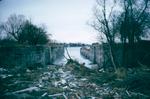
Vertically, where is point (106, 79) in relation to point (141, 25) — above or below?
below

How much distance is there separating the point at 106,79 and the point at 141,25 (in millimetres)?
12884

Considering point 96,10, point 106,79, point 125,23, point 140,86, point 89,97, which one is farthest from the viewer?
point 96,10

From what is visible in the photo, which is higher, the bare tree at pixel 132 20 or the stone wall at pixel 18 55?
the bare tree at pixel 132 20

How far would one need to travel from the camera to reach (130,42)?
21.7 metres

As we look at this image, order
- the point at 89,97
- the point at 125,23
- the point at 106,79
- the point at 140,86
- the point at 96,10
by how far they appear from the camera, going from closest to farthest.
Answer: the point at 89,97, the point at 140,86, the point at 106,79, the point at 125,23, the point at 96,10

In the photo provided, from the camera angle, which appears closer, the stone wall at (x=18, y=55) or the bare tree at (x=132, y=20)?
the stone wall at (x=18, y=55)

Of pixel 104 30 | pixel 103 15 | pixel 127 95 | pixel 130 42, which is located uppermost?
pixel 103 15

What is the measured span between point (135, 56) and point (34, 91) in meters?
15.9

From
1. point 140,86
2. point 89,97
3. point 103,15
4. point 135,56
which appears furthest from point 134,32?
point 89,97

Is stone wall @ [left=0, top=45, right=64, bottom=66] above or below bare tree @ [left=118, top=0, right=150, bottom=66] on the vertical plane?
below

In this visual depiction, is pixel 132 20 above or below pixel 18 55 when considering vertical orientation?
above

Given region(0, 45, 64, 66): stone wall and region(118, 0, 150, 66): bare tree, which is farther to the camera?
region(118, 0, 150, 66): bare tree

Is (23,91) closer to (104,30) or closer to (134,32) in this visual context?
(104,30)

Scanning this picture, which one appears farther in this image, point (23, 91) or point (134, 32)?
point (134, 32)
